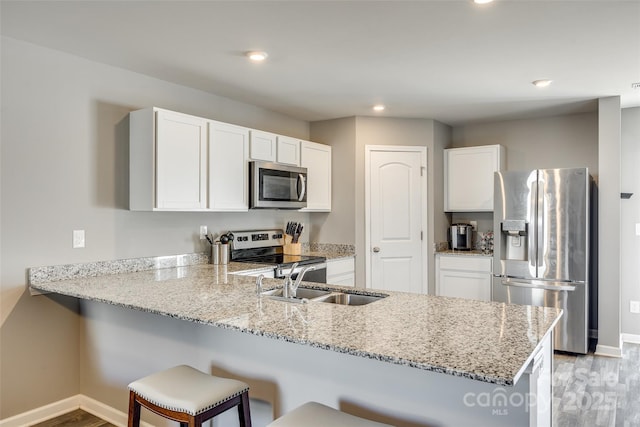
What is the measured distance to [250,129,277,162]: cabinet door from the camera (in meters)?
3.76

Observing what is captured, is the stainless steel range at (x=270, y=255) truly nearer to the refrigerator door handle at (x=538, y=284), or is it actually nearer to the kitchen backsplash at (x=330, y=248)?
the kitchen backsplash at (x=330, y=248)

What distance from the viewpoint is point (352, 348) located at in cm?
139

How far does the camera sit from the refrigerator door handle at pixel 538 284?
12.8ft

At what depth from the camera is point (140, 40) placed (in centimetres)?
260

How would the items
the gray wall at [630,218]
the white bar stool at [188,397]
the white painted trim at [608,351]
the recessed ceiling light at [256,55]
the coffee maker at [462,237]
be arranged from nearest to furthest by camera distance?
the white bar stool at [188,397] < the recessed ceiling light at [256,55] < the white painted trim at [608,351] < the gray wall at [630,218] < the coffee maker at [462,237]

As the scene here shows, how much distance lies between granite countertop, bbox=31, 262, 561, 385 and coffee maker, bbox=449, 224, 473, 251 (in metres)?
2.89

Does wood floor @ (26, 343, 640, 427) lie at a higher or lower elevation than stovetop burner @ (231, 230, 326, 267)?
lower

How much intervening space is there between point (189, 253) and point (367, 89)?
79.9 inches

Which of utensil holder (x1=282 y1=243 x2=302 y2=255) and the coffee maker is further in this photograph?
the coffee maker

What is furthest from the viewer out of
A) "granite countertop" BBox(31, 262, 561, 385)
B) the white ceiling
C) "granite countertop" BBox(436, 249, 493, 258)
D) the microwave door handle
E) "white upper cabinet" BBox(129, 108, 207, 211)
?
"granite countertop" BBox(436, 249, 493, 258)

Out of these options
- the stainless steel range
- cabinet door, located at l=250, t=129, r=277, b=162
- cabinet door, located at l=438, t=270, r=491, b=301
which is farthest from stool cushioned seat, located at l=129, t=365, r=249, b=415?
cabinet door, located at l=438, t=270, r=491, b=301

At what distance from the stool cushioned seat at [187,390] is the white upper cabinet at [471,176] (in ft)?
12.3

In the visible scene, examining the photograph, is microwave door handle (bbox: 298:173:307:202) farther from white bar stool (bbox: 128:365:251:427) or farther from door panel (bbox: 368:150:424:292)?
white bar stool (bbox: 128:365:251:427)

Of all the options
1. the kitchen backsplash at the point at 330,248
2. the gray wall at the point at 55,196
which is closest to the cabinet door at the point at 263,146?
the gray wall at the point at 55,196
